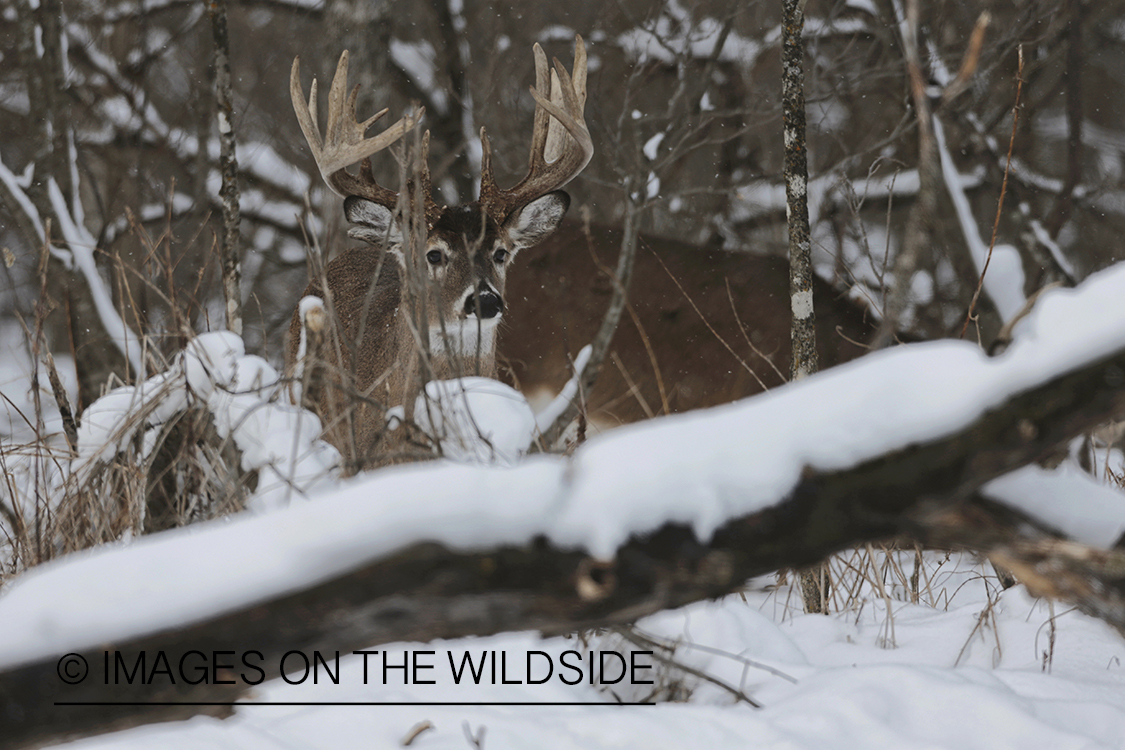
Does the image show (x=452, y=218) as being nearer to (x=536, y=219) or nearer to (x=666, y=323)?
(x=536, y=219)

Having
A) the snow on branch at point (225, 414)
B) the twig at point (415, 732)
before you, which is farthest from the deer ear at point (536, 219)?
the twig at point (415, 732)

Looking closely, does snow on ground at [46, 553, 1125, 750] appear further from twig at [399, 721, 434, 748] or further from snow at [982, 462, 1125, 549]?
snow at [982, 462, 1125, 549]

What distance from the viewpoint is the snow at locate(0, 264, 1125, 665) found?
1.29 metres

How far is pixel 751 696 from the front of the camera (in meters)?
2.28

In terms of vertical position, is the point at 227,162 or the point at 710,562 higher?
the point at 227,162

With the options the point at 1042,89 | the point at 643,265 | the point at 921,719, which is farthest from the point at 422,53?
the point at 921,719

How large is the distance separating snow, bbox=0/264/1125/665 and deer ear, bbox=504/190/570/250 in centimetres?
351

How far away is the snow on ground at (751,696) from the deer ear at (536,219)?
2.61 m

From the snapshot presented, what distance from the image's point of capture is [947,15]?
8.24m

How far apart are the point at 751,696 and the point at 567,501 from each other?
1.22 meters

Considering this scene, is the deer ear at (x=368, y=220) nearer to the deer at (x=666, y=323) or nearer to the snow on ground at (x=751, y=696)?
the deer at (x=666, y=323)

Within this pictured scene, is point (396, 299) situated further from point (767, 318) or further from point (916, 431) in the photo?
point (916, 431)

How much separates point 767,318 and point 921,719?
4562mm

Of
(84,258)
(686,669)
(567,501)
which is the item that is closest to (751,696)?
(686,669)
